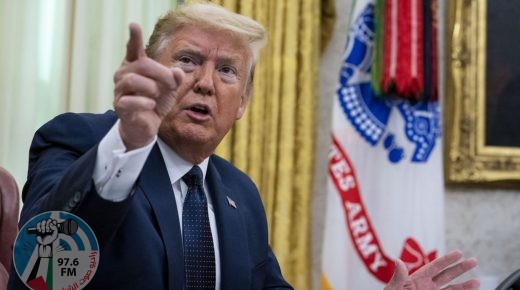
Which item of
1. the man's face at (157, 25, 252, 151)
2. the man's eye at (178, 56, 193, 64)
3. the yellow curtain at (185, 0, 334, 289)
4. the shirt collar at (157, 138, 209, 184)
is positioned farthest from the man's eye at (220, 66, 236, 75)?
the yellow curtain at (185, 0, 334, 289)

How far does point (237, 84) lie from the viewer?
179cm

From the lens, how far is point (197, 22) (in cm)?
169

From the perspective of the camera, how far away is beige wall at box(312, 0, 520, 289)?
12.5ft

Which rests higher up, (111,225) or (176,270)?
(111,225)

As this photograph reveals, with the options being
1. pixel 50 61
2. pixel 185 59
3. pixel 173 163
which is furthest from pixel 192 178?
pixel 50 61

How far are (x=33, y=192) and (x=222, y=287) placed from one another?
0.49 m

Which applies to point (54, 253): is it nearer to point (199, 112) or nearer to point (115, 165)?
point (115, 165)

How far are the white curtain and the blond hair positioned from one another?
1.75m

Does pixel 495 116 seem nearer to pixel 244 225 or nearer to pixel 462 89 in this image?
pixel 462 89

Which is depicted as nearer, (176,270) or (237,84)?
(176,270)

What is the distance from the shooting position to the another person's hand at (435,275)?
5.64 ft

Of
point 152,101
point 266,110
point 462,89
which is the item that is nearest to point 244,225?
point 152,101

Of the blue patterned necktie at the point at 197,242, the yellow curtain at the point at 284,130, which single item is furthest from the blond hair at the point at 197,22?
the yellow curtain at the point at 284,130

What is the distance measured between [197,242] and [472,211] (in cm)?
271
